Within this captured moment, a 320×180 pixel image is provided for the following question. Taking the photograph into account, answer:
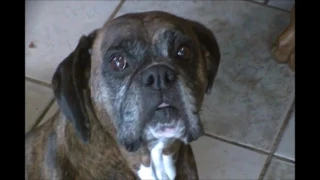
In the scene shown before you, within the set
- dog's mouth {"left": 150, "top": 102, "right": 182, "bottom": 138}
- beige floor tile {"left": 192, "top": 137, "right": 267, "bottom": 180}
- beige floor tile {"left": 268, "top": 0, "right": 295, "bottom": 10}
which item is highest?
dog's mouth {"left": 150, "top": 102, "right": 182, "bottom": 138}

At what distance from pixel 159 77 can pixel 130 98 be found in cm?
10

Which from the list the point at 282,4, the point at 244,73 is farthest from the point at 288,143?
the point at 282,4

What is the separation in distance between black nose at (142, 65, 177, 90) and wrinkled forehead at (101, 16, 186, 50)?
10 centimetres

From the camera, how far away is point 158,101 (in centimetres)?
165

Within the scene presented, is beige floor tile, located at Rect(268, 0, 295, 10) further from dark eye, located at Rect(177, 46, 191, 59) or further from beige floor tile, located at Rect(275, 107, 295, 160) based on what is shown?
dark eye, located at Rect(177, 46, 191, 59)

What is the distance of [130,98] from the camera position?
167 cm

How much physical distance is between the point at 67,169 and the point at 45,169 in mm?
86

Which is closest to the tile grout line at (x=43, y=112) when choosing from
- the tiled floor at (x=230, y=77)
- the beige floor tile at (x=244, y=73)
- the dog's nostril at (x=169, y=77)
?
the tiled floor at (x=230, y=77)

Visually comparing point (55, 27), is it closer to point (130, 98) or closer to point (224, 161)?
point (224, 161)

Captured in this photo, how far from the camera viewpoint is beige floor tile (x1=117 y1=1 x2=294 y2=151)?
8.39 feet

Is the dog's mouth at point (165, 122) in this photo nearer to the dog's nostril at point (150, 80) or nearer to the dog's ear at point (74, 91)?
the dog's nostril at point (150, 80)

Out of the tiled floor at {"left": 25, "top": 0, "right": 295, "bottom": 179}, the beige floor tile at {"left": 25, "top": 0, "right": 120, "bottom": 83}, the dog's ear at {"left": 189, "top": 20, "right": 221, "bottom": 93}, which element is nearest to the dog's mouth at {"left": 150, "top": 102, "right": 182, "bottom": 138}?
the dog's ear at {"left": 189, "top": 20, "right": 221, "bottom": 93}

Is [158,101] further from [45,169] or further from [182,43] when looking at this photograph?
[45,169]
